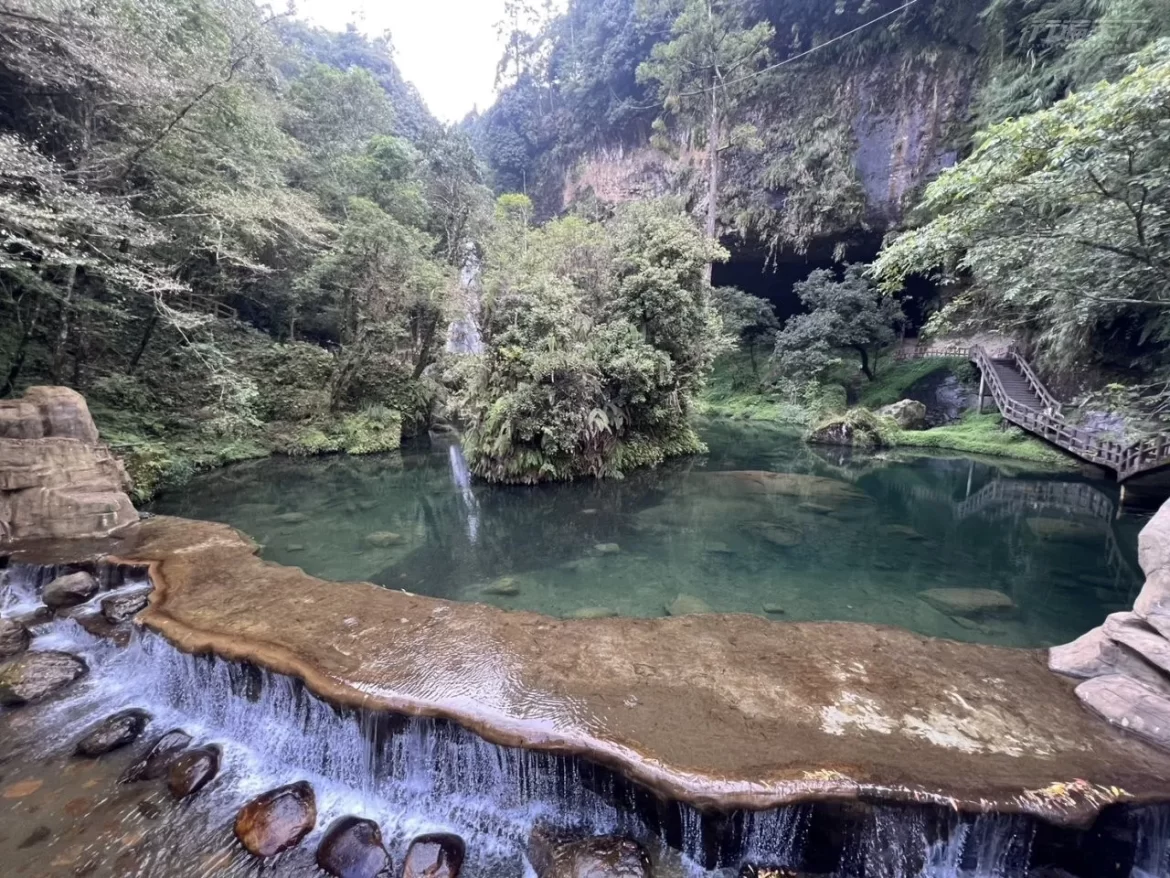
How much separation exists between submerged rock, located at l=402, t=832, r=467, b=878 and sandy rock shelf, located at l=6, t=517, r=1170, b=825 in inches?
29.2

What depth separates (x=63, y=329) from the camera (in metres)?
9.93

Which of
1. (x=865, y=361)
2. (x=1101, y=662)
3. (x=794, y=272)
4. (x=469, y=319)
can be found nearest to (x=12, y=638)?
(x=1101, y=662)

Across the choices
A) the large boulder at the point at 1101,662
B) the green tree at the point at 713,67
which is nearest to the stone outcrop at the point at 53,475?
the large boulder at the point at 1101,662

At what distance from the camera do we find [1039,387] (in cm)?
1680

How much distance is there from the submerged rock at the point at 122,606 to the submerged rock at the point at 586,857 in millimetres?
5063

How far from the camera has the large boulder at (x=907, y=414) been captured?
20734 millimetres

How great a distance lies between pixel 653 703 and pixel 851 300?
23.6 m

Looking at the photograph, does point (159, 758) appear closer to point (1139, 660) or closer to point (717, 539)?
point (717, 539)

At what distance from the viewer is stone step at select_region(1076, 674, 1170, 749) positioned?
3531 millimetres

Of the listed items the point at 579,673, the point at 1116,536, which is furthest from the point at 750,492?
the point at 579,673

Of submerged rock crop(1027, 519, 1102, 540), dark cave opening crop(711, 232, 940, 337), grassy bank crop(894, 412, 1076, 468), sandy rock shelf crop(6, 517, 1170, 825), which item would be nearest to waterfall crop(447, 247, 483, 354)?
sandy rock shelf crop(6, 517, 1170, 825)

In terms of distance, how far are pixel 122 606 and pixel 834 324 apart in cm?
2466

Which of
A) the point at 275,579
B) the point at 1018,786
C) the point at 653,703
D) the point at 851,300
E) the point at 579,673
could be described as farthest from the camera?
the point at 851,300

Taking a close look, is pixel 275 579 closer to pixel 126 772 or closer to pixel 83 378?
pixel 126 772
